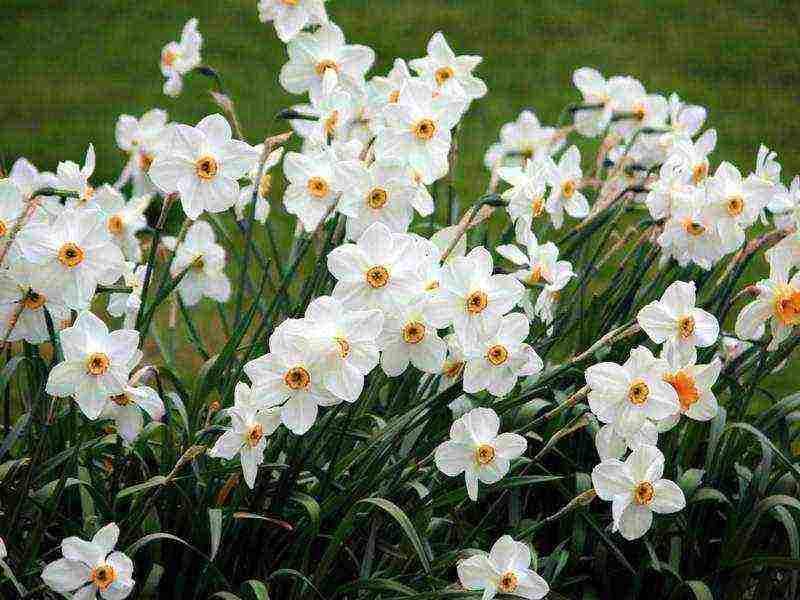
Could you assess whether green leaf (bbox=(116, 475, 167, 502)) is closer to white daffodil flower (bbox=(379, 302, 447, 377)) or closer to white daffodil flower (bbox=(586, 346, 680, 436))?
white daffodil flower (bbox=(379, 302, 447, 377))

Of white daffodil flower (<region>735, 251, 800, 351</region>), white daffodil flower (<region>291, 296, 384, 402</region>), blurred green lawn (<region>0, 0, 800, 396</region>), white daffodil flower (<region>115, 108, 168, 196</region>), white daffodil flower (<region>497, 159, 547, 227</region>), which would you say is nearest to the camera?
white daffodil flower (<region>291, 296, 384, 402</region>)

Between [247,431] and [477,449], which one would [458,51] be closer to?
[477,449]

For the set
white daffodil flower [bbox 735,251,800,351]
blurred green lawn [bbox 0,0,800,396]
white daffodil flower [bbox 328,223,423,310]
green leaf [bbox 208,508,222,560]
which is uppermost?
white daffodil flower [bbox 328,223,423,310]

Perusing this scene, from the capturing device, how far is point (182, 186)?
1786 millimetres

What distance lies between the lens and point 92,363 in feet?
5.63

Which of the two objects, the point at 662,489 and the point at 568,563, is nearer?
the point at 662,489

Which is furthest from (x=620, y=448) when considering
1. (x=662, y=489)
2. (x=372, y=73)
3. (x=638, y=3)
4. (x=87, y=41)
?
(x=638, y=3)

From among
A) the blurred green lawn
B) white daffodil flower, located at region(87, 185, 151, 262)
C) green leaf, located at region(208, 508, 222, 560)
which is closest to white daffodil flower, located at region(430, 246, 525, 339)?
green leaf, located at region(208, 508, 222, 560)

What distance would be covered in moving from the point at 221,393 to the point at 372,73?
12.1 feet

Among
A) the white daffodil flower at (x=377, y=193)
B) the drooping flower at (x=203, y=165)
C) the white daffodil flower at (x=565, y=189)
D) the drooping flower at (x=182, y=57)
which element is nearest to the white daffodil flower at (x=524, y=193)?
the white daffodil flower at (x=565, y=189)

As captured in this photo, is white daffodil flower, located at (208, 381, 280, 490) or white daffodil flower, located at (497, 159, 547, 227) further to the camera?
white daffodil flower, located at (497, 159, 547, 227)

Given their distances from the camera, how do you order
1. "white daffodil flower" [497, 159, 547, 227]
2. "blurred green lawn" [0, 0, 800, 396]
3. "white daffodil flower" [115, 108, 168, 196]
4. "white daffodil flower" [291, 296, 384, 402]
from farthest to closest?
"blurred green lawn" [0, 0, 800, 396] < "white daffodil flower" [115, 108, 168, 196] < "white daffodil flower" [497, 159, 547, 227] < "white daffodil flower" [291, 296, 384, 402]

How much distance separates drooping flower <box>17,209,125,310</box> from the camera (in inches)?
67.0

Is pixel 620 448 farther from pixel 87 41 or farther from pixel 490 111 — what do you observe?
pixel 87 41
